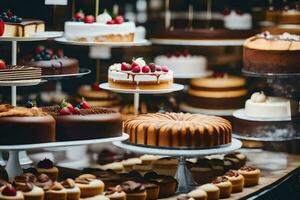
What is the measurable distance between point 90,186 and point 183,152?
0.73 meters

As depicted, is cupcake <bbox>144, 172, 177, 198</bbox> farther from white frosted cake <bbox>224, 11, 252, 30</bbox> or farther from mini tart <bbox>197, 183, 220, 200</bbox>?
white frosted cake <bbox>224, 11, 252, 30</bbox>

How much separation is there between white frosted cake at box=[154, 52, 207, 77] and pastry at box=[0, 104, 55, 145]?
3151 millimetres

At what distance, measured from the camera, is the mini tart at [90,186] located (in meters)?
5.59

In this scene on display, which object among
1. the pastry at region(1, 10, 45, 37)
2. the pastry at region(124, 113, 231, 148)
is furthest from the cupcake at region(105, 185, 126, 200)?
the pastry at region(1, 10, 45, 37)

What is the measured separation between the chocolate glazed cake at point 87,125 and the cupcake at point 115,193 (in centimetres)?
41

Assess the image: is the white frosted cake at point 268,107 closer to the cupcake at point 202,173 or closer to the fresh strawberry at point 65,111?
the cupcake at point 202,173

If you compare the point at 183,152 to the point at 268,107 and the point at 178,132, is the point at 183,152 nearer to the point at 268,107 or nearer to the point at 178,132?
the point at 178,132

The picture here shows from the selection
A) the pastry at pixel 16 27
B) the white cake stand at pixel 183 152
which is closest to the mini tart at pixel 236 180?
the white cake stand at pixel 183 152

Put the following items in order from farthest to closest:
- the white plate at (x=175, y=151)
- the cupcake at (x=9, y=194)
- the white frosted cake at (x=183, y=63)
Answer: the white frosted cake at (x=183, y=63) → the white plate at (x=175, y=151) → the cupcake at (x=9, y=194)

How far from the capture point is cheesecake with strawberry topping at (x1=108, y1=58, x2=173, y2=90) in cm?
645

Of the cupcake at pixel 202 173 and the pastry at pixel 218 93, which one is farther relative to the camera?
the pastry at pixel 218 93

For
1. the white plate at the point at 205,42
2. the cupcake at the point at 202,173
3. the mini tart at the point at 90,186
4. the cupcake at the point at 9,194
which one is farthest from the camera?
the white plate at the point at 205,42

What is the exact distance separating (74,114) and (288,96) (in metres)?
2.71

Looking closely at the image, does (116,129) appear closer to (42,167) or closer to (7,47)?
(42,167)
